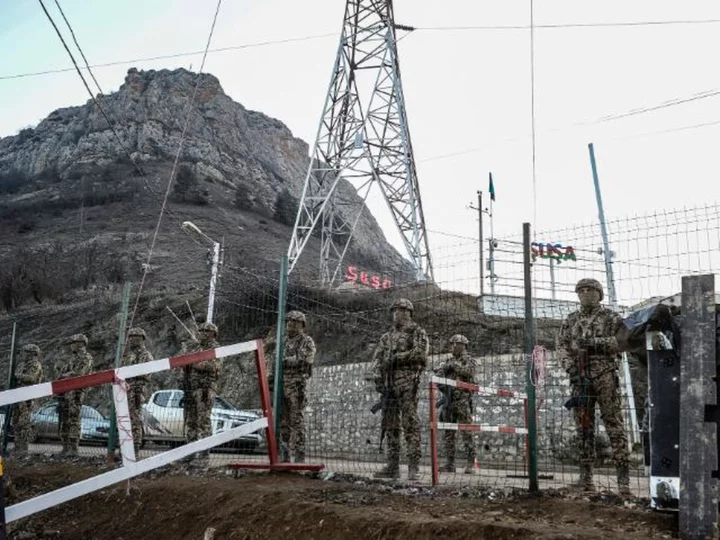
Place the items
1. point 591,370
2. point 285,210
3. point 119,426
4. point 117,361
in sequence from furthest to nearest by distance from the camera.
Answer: point 285,210 < point 117,361 < point 591,370 < point 119,426

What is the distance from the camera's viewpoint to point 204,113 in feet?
265

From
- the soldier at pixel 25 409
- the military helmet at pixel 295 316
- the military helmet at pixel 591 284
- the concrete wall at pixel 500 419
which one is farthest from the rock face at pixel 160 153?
the military helmet at pixel 591 284

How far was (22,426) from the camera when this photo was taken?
38.6ft

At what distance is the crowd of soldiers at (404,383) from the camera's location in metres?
6.56

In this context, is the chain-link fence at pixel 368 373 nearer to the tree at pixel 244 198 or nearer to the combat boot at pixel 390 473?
the combat boot at pixel 390 473

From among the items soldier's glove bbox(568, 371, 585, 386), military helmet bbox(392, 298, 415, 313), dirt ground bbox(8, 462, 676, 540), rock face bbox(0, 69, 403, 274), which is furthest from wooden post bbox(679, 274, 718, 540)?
rock face bbox(0, 69, 403, 274)

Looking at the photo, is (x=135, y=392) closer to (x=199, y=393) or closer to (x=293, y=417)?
(x=199, y=393)

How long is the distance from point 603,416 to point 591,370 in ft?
1.51

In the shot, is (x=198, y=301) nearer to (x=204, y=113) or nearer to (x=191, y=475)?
(x=191, y=475)

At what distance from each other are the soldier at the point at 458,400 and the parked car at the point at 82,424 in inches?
302

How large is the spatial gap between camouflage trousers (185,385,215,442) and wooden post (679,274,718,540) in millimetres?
6664

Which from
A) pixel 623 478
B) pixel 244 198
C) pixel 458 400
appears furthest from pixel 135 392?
pixel 244 198

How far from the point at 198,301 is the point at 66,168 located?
4720cm

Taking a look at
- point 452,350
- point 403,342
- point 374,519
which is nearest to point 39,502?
point 374,519
